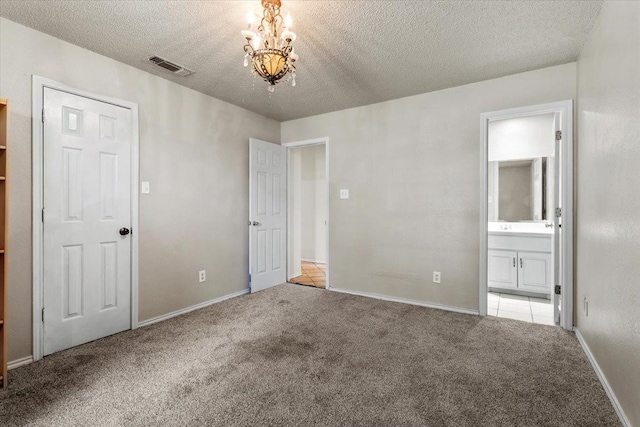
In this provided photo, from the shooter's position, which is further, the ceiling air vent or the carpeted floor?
the ceiling air vent

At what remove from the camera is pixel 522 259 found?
3.92m

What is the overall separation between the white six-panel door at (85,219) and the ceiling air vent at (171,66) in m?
0.53

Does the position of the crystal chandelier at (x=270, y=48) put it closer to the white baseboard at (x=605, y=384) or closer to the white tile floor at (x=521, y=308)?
the white baseboard at (x=605, y=384)

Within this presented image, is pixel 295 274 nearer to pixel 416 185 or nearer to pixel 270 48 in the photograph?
pixel 416 185

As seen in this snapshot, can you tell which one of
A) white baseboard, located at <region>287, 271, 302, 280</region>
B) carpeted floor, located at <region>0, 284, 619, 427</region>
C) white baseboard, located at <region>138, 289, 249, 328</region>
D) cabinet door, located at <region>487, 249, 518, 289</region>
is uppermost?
cabinet door, located at <region>487, 249, 518, 289</region>

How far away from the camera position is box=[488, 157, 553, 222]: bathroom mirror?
410 cm

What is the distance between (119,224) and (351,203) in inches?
103

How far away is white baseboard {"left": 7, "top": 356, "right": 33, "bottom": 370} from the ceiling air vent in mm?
2525

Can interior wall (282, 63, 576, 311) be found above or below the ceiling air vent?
below

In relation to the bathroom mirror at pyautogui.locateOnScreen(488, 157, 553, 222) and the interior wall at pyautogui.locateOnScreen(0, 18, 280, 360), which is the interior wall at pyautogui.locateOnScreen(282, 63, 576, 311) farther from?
the bathroom mirror at pyautogui.locateOnScreen(488, 157, 553, 222)

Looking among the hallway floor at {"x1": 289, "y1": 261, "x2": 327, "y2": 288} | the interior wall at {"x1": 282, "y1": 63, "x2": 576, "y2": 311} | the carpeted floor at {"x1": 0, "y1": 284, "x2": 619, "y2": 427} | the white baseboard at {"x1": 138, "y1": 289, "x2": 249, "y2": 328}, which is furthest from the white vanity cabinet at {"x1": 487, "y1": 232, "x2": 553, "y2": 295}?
the white baseboard at {"x1": 138, "y1": 289, "x2": 249, "y2": 328}

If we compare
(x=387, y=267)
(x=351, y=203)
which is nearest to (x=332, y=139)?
(x=351, y=203)

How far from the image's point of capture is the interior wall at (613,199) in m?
1.48

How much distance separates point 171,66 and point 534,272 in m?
4.74
